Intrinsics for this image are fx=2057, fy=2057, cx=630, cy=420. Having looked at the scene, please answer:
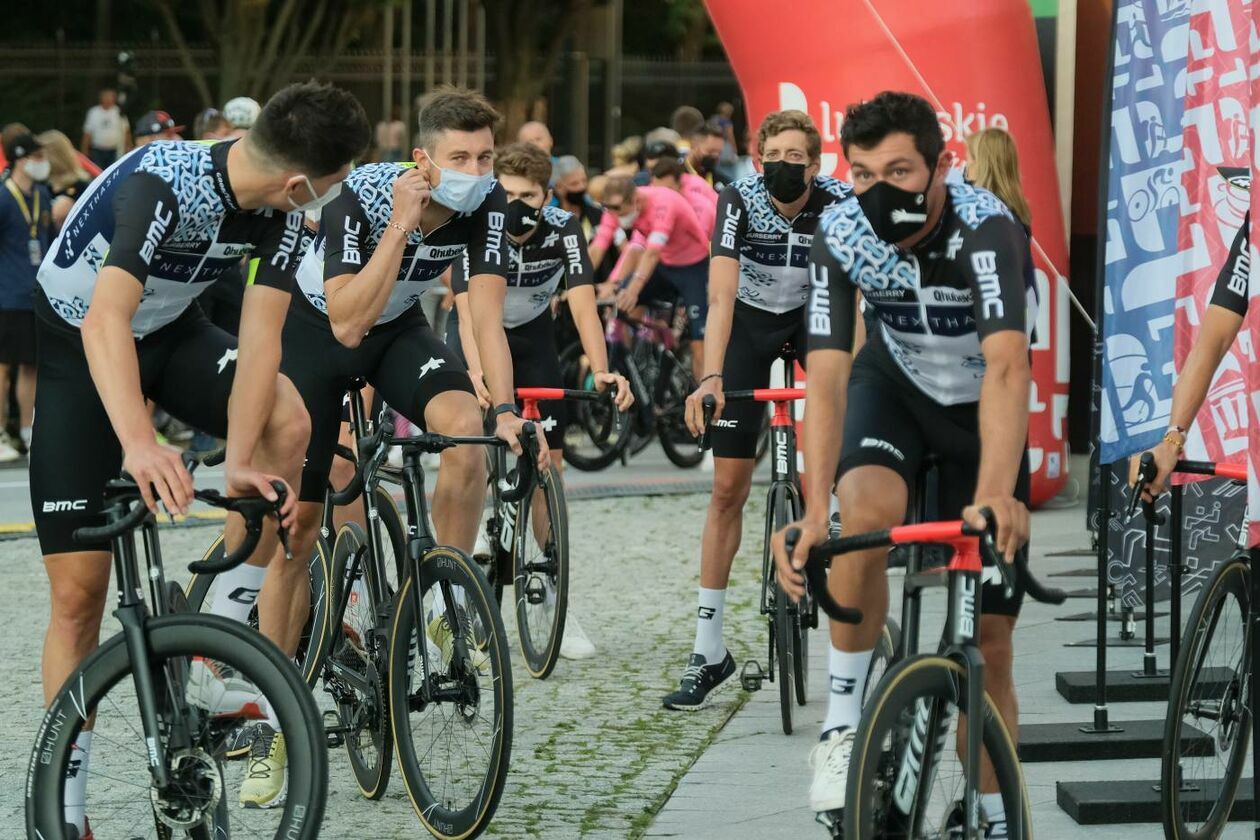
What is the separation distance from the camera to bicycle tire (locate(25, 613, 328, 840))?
4461 millimetres

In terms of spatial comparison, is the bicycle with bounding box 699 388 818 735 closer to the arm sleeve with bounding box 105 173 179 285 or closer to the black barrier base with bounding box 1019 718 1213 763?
the black barrier base with bounding box 1019 718 1213 763

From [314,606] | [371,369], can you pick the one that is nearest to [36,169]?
[371,369]

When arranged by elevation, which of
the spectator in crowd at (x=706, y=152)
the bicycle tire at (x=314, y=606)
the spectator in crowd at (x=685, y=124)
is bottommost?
the bicycle tire at (x=314, y=606)

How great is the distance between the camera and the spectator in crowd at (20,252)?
15242 millimetres

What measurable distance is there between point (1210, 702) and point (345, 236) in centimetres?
298

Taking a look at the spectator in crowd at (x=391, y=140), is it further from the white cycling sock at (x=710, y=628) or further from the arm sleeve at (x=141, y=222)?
the arm sleeve at (x=141, y=222)

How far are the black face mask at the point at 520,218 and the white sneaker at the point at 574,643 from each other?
1.69 m

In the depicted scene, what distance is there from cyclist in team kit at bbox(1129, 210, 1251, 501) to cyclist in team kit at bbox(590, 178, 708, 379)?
33.4ft

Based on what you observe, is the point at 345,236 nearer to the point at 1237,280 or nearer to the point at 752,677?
the point at 752,677

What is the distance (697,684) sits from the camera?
299 inches

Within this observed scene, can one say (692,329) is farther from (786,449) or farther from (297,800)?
(297,800)

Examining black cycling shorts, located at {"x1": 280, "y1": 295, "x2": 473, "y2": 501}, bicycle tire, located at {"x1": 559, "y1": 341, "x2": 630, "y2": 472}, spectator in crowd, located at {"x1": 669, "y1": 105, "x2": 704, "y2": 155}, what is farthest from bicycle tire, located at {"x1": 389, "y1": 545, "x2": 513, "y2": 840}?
spectator in crowd, located at {"x1": 669, "y1": 105, "x2": 704, "y2": 155}

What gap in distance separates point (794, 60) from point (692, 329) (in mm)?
3951

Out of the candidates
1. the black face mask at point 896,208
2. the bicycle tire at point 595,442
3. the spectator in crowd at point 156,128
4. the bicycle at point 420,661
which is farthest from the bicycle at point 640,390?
the black face mask at point 896,208
